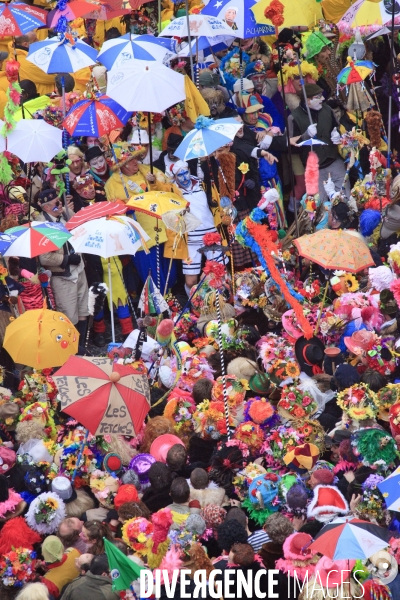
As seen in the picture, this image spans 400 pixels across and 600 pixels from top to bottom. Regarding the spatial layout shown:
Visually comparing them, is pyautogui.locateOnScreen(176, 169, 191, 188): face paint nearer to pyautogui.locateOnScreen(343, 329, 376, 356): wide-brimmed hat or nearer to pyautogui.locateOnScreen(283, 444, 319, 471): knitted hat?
pyautogui.locateOnScreen(343, 329, 376, 356): wide-brimmed hat

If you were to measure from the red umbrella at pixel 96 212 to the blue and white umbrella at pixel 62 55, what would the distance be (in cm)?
209

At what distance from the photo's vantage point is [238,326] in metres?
10.7

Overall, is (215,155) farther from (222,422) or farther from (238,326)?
(222,422)

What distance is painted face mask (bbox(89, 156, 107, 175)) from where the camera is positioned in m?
12.4

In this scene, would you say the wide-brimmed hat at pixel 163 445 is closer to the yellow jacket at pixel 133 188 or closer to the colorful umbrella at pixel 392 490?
the colorful umbrella at pixel 392 490

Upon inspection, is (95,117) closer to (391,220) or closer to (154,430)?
(391,220)

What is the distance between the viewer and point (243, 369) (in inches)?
392

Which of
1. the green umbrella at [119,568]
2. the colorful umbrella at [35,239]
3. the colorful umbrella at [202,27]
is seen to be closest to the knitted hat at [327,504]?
the green umbrella at [119,568]

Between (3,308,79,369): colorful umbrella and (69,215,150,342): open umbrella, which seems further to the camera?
(69,215,150,342): open umbrella

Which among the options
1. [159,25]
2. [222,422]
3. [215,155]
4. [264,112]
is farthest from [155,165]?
[222,422]

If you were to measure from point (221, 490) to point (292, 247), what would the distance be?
3904 millimetres

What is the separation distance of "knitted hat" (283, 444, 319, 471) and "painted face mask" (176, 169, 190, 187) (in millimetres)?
4494

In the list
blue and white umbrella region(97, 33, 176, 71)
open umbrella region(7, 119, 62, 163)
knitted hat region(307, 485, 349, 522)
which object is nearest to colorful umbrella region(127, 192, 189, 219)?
open umbrella region(7, 119, 62, 163)

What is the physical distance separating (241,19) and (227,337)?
440 cm
